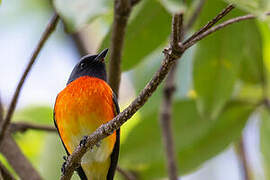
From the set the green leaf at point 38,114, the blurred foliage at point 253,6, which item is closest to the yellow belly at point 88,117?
the green leaf at point 38,114

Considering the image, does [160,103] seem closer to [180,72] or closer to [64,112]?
[180,72]

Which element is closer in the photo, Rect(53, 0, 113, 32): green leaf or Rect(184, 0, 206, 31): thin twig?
Rect(53, 0, 113, 32): green leaf

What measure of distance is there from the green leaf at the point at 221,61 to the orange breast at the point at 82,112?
2.19 feet

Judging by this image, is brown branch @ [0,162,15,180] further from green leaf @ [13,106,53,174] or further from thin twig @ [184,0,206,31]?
thin twig @ [184,0,206,31]

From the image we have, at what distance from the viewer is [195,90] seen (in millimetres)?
3484

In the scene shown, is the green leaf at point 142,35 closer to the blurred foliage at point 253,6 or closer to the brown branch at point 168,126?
the brown branch at point 168,126

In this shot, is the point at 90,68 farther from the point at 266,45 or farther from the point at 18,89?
the point at 266,45

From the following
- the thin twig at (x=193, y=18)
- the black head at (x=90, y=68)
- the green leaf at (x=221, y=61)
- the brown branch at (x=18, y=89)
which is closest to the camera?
the brown branch at (x=18, y=89)

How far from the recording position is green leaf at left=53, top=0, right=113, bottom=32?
2.63 metres

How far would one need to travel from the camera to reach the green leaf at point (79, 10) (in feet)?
8.63

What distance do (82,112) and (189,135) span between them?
92 cm

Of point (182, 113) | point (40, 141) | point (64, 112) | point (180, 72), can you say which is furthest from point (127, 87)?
point (64, 112)

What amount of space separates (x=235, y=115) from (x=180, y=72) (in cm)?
69

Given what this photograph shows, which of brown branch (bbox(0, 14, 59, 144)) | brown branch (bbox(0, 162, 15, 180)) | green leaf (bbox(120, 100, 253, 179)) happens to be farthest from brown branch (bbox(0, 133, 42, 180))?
green leaf (bbox(120, 100, 253, 179))
